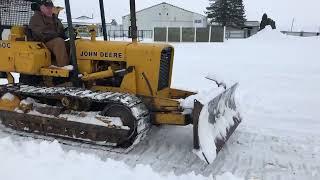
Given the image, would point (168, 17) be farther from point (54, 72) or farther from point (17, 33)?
point (54, 72)

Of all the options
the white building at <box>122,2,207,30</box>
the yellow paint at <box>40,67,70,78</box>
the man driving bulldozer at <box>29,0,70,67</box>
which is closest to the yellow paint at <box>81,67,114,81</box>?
the yellow paint at <box>40,67,70,78</box>

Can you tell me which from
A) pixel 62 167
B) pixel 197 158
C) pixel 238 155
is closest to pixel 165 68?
pixel 197 158

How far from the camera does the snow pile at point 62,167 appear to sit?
5290 mm

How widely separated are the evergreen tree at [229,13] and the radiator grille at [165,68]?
5043cm

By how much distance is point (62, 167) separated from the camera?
218 inches

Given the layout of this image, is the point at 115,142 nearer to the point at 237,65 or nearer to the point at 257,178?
the point at 257,178

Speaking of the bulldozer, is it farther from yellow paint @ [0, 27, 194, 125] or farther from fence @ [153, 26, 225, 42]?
fence @ [153, 26, 225, 42]

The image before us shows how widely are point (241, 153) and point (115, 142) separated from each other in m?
1.87

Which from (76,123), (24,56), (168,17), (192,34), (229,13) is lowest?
(168,17)

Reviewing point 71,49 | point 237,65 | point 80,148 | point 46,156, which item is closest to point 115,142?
point 80,148

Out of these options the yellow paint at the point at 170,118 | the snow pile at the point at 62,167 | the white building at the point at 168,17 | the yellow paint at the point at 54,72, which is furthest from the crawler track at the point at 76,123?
the white building at the point at 168,17

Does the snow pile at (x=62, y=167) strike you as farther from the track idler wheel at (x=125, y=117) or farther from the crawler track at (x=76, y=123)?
the track idler wheel at (x=125, y=117)

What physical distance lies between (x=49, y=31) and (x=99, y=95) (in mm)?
1702

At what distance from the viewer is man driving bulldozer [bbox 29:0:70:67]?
7.42 m
